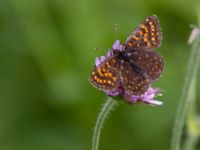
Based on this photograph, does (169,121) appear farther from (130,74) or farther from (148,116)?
(130,74)

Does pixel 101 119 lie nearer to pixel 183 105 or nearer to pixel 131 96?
pixel 131 96

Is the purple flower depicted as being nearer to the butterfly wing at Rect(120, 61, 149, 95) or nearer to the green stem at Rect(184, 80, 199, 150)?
the butterfly wing at Rect(120, 61, 149, 95)

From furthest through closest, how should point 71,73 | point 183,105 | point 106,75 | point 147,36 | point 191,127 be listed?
1. point 71,73
2. point 191,127
3. point 183,105
4. point 147,36
5. point 106,75

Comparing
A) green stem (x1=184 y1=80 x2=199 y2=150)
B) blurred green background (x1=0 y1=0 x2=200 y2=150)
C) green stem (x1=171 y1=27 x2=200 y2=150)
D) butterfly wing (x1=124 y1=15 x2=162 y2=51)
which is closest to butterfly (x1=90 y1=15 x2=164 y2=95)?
butterfly wing (x1=124 y1=15 x2=162 y2=51)

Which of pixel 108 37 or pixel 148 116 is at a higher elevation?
pixel 108 37

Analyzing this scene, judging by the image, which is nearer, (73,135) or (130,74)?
(130,74)

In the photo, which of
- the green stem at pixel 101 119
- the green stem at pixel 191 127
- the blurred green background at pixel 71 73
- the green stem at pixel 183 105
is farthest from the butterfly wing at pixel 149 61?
the blurred green background at pixel 71 73

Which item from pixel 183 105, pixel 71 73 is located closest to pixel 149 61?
pixel 183 105

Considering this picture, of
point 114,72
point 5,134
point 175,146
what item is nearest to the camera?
point 114,72

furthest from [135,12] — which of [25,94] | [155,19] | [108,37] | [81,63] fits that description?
[155,19]
